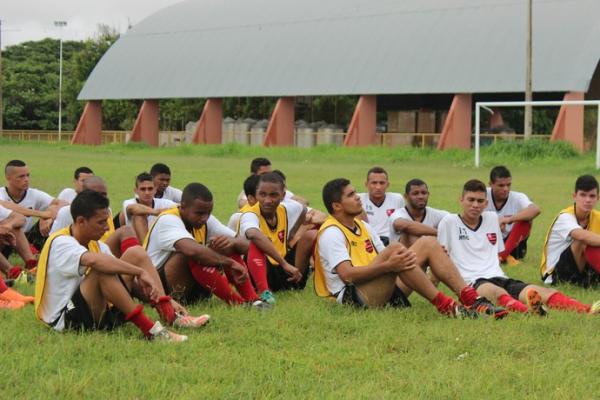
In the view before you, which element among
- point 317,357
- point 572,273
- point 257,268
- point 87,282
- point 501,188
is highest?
point 501,188

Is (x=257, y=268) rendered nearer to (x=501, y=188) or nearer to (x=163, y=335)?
(x=163, y=335)

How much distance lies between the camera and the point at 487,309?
7.57m

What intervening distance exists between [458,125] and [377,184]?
26741 mm

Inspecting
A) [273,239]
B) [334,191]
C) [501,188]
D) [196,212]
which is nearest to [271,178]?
[273,239]

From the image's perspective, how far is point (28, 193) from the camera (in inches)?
A: 436

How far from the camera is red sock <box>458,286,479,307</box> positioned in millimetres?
7758

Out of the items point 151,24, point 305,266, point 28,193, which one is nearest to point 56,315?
point 305,266

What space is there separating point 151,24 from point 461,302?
48785mm

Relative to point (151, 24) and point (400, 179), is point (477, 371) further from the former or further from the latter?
point (151, 24)

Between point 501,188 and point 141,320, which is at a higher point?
point 501,188

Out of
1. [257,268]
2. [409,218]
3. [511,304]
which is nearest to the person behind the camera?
[511,304]

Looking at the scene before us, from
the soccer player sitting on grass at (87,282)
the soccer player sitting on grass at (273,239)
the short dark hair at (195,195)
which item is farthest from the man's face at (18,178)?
the soccer player sitting on grass at (87,282)

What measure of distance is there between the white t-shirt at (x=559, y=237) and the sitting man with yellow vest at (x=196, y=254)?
301 cm

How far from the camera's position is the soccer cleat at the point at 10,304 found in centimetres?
811
